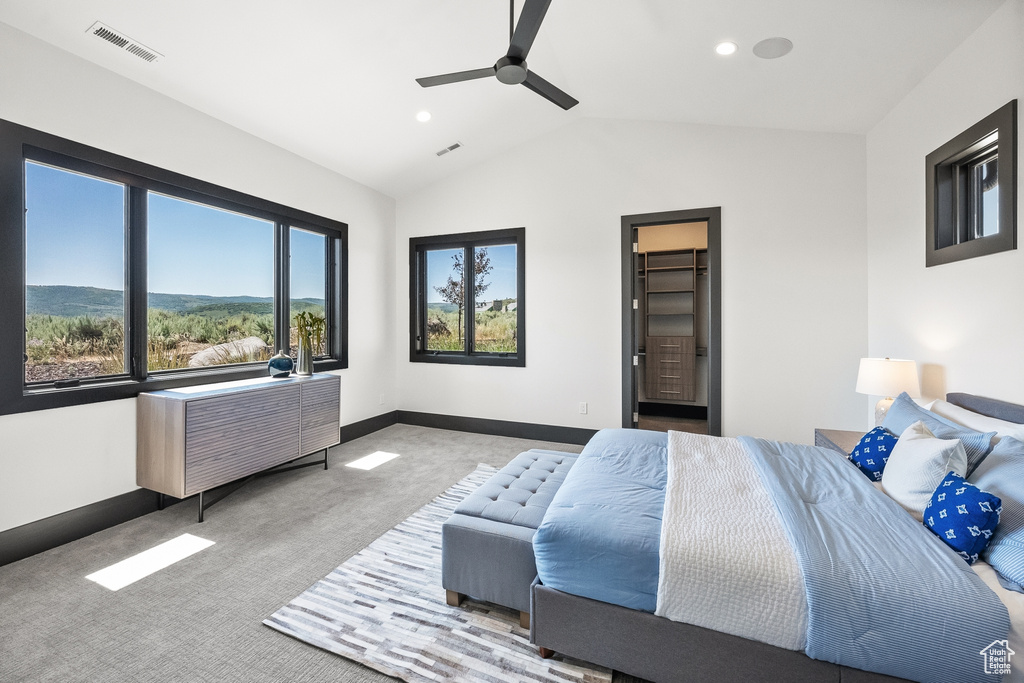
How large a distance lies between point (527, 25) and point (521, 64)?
321mm

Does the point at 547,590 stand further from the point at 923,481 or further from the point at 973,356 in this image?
the point at 973,356

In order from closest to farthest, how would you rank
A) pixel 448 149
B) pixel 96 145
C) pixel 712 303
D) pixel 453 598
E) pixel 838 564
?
pixel 838 564 → pixel 453 598 → pixel 96 145 → pixel 712 303 → pixel 448 149

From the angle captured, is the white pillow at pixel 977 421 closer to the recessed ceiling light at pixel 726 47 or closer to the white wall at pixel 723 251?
the white wall at pixel 723 251

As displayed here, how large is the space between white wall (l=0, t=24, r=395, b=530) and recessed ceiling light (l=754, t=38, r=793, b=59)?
3901 millimetres

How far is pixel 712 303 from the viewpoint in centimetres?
409

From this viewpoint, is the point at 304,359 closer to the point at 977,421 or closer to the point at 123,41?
the point at 123,41

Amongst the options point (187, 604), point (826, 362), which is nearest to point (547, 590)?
point (187, 604)

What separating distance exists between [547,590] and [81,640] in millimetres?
1939

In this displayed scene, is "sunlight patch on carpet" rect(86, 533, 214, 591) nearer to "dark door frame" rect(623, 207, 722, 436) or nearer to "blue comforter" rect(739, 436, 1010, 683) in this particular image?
"blue comforter" rect(739, 436, 1010, 683)

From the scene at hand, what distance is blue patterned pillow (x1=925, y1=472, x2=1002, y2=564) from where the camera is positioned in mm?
1432

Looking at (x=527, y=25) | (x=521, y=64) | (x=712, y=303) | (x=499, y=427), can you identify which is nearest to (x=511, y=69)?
(x=521, y=64)

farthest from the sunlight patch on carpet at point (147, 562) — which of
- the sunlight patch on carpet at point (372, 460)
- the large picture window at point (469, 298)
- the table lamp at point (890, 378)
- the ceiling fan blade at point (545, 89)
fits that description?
the table lamp at point (890, 378)

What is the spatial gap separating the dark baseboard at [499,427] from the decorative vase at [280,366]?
6.32 feet

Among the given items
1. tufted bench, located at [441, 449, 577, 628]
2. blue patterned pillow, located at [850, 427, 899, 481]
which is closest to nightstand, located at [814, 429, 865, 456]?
blue patterned pillow, located at [850, 427, 899, 481]
